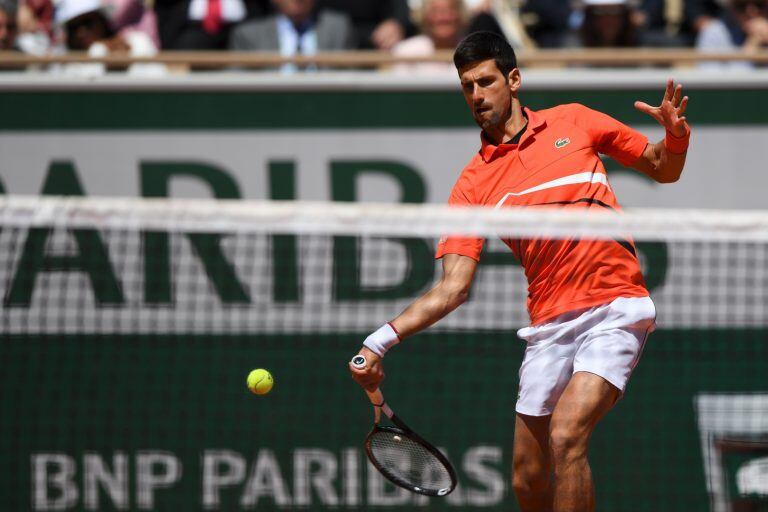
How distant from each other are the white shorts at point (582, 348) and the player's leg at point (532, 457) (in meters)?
0.06

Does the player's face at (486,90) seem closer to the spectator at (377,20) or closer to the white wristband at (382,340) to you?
the white wristband at (382,340)

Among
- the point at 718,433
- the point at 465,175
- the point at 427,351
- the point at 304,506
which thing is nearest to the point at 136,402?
the point at 304,506

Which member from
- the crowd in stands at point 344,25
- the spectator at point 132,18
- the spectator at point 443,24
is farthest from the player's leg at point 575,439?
the spectator at point 132,18

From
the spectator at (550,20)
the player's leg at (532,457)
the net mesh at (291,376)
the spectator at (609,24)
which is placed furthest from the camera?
the spectator at (550,20)

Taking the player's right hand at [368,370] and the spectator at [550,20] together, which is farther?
the spectator at [550,20]

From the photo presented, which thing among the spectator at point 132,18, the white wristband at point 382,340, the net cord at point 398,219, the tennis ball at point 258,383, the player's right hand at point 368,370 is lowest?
the tennis ball at point 258,383

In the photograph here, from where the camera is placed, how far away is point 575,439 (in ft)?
16.1

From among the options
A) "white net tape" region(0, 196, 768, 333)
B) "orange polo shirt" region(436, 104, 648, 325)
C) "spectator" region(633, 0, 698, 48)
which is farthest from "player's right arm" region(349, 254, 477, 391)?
A: "spectator" region(633, 0, 698, 48)

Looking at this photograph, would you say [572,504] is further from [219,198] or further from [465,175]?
[219,198]

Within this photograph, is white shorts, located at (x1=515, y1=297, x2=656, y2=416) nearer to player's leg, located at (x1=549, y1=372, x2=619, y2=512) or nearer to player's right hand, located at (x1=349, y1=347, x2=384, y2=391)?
player's leg, located at (x1=549, y1=372, x2=619, y2=512)

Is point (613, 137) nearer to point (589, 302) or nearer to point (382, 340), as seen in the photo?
point (589, 302)

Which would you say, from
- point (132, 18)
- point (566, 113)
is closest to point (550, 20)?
point (132, 18)

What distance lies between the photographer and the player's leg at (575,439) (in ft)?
16.2

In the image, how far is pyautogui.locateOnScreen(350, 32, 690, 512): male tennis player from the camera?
197 inches
